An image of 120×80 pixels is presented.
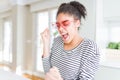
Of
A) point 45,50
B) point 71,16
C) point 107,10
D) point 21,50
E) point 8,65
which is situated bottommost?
point 8,65

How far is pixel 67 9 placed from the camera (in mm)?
954

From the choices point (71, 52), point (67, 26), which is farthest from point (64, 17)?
point (71, 52)

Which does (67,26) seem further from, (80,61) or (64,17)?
(80,61)

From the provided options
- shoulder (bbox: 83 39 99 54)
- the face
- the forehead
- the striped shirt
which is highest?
the forehead

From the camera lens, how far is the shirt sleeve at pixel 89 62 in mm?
865

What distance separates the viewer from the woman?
88 centimetres

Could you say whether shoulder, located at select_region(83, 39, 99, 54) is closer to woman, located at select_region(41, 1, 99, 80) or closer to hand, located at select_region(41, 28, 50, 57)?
woman, located at select_region(41, 1, 99, 80)

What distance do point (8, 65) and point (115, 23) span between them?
16.7 ft

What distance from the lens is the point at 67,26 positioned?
0.94 meters

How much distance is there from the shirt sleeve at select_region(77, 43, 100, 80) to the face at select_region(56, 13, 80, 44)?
0.11m

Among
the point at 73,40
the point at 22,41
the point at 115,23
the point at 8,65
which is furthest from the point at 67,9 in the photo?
the point at 8,65

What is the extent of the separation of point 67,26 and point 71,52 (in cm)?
13

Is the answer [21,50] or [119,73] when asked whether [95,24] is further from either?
[21,50]

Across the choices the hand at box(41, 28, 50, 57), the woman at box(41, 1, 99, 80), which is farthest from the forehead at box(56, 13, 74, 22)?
the hand at box(41, 28, 50, 57)
